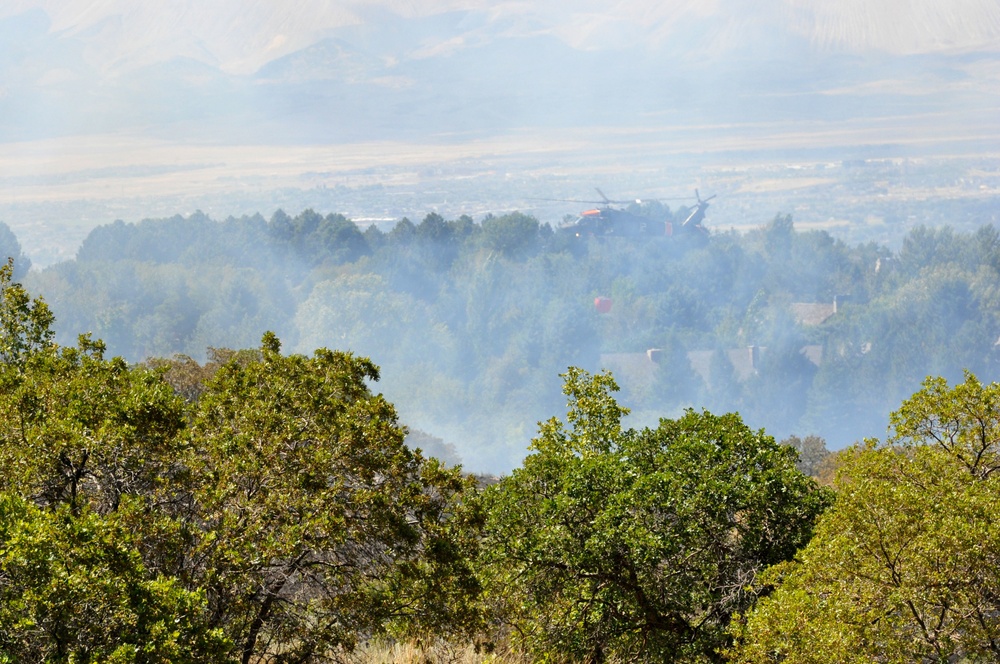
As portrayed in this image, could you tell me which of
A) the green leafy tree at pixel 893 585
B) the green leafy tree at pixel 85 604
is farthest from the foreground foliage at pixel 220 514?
the green leafy tree at pixel 893 585

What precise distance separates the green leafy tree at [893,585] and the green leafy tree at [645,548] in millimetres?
2478

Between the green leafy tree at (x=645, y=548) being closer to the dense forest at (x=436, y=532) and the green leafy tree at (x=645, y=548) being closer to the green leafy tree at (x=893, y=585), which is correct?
the dense forest at (x=436, y=532)

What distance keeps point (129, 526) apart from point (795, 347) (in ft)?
621

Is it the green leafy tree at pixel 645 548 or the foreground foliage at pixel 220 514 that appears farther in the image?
the green leafy tree at pixel 645 548

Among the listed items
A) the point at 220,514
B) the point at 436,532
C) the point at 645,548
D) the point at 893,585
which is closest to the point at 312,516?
the point at 220,514

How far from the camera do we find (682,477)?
15516 mm

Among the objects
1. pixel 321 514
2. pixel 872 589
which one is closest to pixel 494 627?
pixel 321 514

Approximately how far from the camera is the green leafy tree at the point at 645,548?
15055mm

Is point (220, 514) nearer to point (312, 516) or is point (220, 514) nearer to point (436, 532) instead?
point (312, 516)

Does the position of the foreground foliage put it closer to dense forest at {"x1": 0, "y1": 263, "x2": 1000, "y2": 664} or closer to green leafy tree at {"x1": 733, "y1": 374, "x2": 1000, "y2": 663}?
dense forest at {"x1": 0, "y1": 263, "x2": 1000, "y2": 664}

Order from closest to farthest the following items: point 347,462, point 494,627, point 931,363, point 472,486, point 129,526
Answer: point 129,526 → point 347,462 → point 472,486 → point 494,627 → point 931,363

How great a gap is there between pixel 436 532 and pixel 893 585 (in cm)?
531

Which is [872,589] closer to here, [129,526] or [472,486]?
[472,486]

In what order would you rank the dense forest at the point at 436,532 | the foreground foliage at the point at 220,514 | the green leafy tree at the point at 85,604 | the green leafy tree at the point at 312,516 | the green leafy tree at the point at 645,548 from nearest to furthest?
the green leafy tree at the point at 85,604 → the foreground foliage at the point at 220,514 → the dense forest at the point at 436,532 → the green leafy tree at the point at 312,516 → the green leafy tree at the point at 645,548
